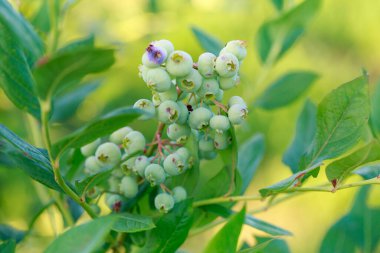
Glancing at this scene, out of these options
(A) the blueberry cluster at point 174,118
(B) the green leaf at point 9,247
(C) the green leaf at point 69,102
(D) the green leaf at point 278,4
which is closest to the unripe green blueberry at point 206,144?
(A) the blueberry cluster at point 174,118

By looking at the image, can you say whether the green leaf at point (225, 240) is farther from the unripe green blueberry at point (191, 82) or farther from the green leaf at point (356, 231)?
the green leaf at point (356, 231)

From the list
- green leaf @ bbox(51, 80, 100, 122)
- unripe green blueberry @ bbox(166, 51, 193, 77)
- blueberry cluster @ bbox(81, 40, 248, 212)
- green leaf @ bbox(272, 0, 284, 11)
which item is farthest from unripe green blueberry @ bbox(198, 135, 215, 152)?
green leaf @ bbox(272, 0, 284, 11)

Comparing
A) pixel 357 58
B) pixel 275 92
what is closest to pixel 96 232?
pixel 275 92

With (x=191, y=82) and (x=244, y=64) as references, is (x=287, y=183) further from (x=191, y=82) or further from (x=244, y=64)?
(x=244, y=64)

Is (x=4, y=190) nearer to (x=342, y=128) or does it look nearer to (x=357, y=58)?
(x=342, y=128)

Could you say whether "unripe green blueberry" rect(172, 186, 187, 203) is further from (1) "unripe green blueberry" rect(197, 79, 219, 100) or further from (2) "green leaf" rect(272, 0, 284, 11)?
(2) "green leaf" rect(272, 0, 284, 11)
